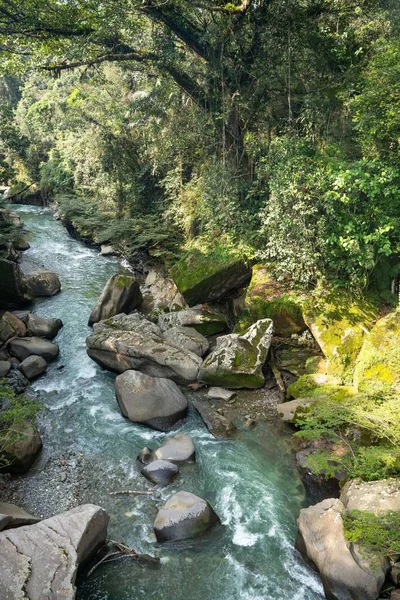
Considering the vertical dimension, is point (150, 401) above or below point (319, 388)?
below

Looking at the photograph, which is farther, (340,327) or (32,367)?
(32,367)

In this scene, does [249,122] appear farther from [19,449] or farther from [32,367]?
[19,449]

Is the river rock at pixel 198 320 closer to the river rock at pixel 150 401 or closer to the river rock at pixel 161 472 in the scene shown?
the river rock at pixel 150 401

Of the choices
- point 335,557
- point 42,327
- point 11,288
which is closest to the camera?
point 335,557

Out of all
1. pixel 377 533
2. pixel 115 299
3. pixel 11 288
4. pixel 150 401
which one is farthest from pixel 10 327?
pixel 377 533

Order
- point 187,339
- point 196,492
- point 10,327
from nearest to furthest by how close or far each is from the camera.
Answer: point 196,492
point 187,339
point 10,327

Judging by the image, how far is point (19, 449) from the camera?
7.21 m

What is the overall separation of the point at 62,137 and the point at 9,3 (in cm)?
1757

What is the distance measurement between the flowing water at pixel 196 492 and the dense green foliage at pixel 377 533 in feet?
2.93

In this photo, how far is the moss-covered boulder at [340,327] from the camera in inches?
352

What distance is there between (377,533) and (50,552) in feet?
13.2

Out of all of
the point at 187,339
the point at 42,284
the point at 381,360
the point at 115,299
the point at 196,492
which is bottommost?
the point at 196,492

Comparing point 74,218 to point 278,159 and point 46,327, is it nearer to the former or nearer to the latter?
point 46,327

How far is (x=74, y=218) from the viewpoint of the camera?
743 inches
